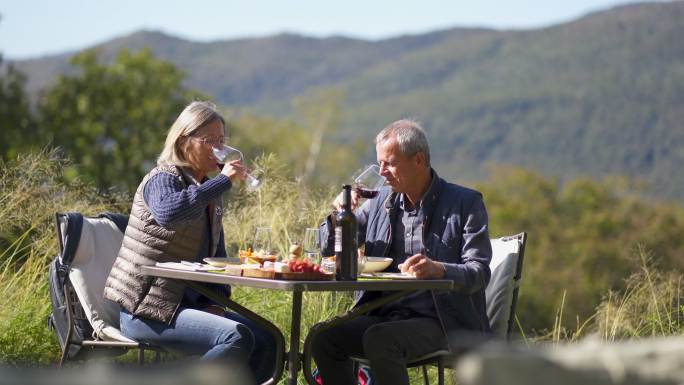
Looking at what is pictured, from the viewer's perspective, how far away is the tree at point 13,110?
124ft

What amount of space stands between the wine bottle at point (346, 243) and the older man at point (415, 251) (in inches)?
13.6

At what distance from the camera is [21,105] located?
1542 inches

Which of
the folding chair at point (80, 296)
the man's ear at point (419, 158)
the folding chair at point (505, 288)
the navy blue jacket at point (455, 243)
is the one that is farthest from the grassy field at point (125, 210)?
the man's ear at point (419, 158)

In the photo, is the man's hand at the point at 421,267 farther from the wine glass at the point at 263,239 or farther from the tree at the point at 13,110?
the tree at the point at 13,110

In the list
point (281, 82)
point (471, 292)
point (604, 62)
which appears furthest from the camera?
point (281, 82)

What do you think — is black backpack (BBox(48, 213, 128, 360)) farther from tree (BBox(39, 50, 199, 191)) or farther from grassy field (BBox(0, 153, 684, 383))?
tree (BBox(39, 50, 199, 191))

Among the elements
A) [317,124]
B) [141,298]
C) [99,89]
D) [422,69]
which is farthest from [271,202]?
[422,69]

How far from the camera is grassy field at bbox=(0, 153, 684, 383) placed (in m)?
5.25

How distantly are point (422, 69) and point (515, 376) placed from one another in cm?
13562

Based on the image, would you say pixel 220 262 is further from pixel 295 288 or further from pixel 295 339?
pixel 295 288

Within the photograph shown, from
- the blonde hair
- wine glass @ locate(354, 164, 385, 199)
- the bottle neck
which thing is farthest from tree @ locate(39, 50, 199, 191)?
the bottle neck

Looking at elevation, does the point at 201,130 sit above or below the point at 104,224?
above

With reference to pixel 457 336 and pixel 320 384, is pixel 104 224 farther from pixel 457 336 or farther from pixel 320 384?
pixel 457 336

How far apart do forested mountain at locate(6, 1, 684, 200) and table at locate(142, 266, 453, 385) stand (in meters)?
74.8
